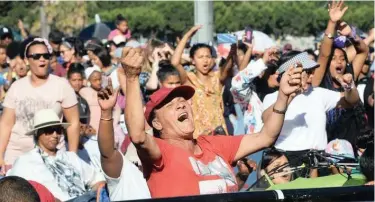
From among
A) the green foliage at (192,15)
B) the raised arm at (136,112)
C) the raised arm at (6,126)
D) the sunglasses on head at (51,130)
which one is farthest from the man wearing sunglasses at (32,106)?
the green foliage at (192,15)

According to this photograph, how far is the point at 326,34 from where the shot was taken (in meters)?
8.87

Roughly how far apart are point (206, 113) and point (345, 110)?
128 cm

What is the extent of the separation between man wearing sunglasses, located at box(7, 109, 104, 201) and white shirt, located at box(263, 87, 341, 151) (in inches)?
59.4

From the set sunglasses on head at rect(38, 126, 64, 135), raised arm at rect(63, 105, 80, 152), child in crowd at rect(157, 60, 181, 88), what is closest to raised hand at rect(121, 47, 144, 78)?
sunglasses on head at rect(38, 126, 64, 135)

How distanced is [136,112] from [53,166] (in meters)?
2.69

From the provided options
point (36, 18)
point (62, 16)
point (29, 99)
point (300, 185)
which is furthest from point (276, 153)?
point (62, 16)

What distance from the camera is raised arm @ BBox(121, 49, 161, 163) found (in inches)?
196

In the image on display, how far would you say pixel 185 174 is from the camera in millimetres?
5078

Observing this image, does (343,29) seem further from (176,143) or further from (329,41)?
(176,143)

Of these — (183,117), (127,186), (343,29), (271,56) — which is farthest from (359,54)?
(183,117)

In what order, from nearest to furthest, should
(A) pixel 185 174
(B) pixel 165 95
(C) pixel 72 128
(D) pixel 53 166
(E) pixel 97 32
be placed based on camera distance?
(A) pixel 185 174 → (B) pixel 165 95 → (D) pixel 53 166 → (C) pixel 72 128 → (E) pixel 97 32

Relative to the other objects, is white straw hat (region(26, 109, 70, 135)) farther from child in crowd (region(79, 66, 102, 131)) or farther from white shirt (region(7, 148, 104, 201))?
child in crowd (region(79, 66, 102, 131))

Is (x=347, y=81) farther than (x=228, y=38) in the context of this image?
No

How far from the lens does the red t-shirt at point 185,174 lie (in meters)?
5.06
